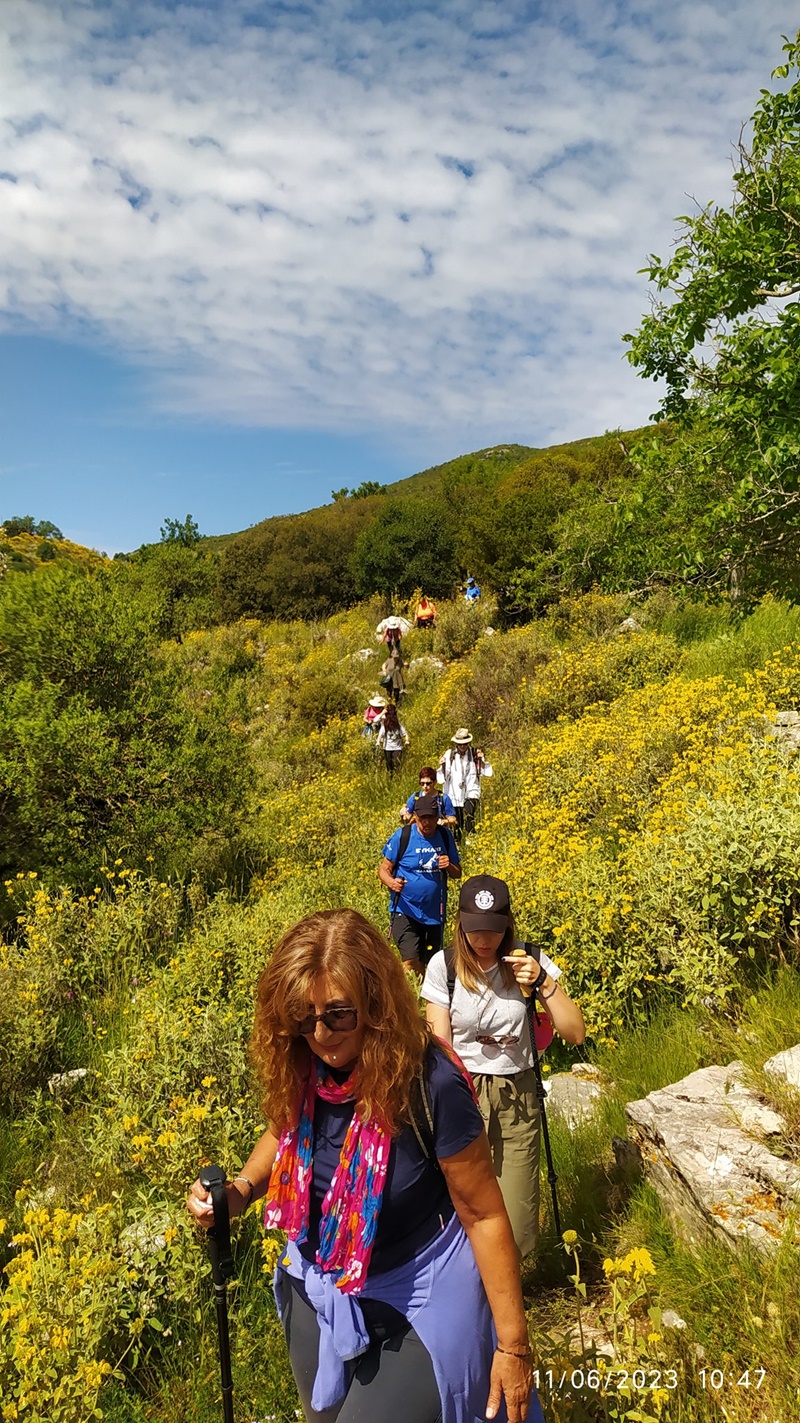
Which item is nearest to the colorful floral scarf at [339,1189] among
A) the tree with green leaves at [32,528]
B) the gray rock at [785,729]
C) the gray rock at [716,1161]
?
the gray rock at [716,1161]

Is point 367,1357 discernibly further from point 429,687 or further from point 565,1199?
point 429,687

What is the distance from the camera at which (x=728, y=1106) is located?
9.31 ft

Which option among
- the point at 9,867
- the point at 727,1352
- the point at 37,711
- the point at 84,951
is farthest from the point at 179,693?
the point at 727,1352

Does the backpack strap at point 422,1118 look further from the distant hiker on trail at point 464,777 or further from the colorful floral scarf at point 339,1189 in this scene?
the distant hiker on trail at point 464,777

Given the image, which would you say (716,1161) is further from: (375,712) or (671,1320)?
(375,712)

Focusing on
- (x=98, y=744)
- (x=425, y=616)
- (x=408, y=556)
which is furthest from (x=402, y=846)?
(x=408, y=556)

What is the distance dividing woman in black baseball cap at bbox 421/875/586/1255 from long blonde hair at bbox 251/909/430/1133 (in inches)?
40.6

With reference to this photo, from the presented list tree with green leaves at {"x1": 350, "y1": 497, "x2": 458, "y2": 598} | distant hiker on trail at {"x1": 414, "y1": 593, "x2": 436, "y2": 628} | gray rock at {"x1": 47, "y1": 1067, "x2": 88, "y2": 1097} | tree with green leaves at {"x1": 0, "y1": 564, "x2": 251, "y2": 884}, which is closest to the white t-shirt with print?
gray rock at {"x1": 47, "y1": 1067, "x2": 88, "y2": 1097}

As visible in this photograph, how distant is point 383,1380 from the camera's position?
169 centimetres

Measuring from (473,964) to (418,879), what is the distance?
2290 millimetres

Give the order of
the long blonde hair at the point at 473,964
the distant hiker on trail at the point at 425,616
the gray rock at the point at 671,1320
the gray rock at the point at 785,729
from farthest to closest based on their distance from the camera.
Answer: the distant hiker on trail at the point at 425,616 < the gray rock at the point at 785,729 < the long blonde hair at the point at 473,964 < the gray rock at the point at 671,1320

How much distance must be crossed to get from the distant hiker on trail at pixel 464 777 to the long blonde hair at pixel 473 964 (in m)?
5.31

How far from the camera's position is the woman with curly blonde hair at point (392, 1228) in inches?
66.5

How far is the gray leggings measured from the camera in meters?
1.65
